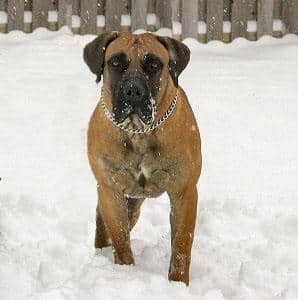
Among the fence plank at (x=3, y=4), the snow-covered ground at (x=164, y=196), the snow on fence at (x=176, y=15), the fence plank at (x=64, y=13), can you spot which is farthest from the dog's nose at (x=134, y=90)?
the fence plank at (x=3, y=4)

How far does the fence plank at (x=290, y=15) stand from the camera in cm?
901

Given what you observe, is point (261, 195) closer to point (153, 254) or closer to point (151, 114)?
point (153, 254)

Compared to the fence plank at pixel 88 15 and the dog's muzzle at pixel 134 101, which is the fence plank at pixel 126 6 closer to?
the fence plank at pixel 88 15

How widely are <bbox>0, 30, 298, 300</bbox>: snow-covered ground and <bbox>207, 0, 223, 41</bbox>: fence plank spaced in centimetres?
16

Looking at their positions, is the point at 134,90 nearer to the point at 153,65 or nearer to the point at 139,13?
the point at 153,65

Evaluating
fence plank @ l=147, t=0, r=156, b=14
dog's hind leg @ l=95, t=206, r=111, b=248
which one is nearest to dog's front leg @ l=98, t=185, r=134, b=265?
dog's hind leg @ l=95, t=206, r=111, b=248

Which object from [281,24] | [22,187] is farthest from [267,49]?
[22,187]

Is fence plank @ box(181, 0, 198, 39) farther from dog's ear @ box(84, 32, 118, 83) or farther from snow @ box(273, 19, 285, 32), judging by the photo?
dog's ear @ box(84, 32, 118, 83)

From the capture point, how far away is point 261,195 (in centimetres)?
574

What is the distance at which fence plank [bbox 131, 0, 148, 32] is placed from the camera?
9000 millimetres

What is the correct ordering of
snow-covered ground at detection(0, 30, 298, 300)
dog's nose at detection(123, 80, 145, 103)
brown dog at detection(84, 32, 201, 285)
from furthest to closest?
snow-covered ground at detection(0, 30, 298, 300)
brown dog at detection(84, 32, 201, 285)
dog's nose at detection(123, 80, 145, 103)

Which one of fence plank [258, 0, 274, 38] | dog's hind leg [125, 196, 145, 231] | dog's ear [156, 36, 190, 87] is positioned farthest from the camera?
fence plank [258, 0, 274, 38]

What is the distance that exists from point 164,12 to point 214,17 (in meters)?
0.58

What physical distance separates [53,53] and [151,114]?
16.7 feet
